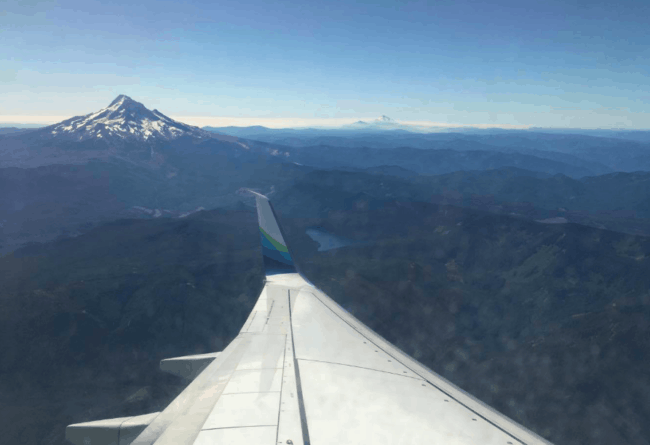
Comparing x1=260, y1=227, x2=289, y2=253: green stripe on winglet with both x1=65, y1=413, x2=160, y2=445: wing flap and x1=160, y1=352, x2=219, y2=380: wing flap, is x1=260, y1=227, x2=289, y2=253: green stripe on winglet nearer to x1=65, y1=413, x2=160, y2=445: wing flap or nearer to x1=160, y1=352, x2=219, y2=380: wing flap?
x1=160, y1=352, x2=219, y2=380: wing flap

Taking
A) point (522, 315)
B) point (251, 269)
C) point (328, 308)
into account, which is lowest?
point (522, 315)

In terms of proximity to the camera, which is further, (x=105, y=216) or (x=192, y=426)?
(x=105, y=216)

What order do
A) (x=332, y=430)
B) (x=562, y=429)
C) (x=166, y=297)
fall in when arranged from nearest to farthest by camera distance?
1. (x=332, y=430)
2. (x=562, y=429)
3. (x=166, y=297)

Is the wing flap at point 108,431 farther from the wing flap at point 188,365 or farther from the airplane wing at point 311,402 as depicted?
the wing flap at point 188,365

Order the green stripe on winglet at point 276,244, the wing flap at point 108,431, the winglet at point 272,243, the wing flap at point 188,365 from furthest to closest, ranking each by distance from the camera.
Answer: the green stripe on winglet at point 276,244 → the winglet at point 272,243 → the wing flap at point 188,365 → the wing flap at point 108,431

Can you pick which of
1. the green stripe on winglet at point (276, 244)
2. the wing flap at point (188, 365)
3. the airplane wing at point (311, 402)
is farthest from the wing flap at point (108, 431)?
the green stripe on winglet at point (276, 244)

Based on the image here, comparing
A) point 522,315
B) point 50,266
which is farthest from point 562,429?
point 50,266

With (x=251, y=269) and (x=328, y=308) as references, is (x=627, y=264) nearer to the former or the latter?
(x=251, y=269)
